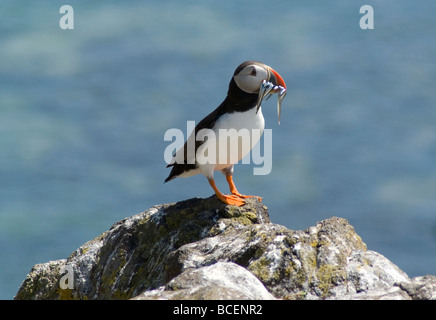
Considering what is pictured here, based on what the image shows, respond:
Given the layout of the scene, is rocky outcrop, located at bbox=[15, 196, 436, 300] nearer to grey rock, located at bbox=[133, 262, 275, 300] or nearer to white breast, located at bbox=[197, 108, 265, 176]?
grey rock, located at bbox=[133, 262, 275, 300]

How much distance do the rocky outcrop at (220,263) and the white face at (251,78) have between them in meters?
1.32

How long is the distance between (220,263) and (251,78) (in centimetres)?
404

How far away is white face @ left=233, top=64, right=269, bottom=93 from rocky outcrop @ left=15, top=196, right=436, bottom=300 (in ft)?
4.34

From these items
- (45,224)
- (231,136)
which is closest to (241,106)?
(231,136)

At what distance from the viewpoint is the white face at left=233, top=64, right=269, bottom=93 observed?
10734 mm

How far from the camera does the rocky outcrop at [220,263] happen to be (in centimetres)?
682

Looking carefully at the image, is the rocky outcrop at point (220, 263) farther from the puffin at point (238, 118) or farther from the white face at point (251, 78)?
the white face at point (251, 78)

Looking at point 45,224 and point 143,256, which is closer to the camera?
point 143,256

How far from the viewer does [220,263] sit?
278 inches

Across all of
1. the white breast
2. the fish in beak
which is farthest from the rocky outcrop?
the fish in beak

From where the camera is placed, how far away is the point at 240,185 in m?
24.7

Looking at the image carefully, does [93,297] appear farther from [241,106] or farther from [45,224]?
[45,224]
